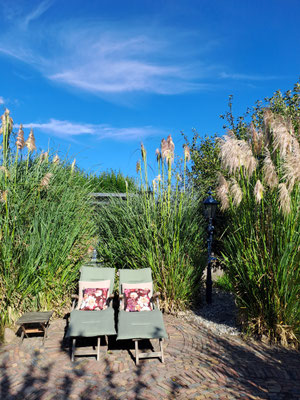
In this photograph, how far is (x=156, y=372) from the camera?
4.21 m

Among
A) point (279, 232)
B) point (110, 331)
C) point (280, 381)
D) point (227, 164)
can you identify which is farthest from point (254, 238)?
→ point (110, 331)

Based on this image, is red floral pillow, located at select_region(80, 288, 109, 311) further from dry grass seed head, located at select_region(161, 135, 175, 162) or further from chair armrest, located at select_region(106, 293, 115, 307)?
dry grass seed head, located at select_region(161, 135, 175, 162)

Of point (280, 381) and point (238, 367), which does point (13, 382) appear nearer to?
point (238, 367)

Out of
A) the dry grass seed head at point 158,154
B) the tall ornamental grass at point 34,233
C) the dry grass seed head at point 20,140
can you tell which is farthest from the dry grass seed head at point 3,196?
the dry grass seed head at point 158,154

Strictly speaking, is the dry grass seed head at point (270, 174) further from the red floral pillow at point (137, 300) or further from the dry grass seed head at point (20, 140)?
the dry grass seed head at point (20, 140)

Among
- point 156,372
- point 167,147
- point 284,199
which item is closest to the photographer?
point 156,372

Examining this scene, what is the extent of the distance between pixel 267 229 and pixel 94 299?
294 centimetres

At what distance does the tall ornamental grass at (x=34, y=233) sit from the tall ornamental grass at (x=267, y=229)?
2.88 m

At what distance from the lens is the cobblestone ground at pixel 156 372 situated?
373 centimetres

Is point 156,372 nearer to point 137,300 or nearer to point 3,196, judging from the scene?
point 137,300

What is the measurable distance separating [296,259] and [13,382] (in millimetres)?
4027

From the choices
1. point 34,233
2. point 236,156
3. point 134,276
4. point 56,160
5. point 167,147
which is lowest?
point 134,276

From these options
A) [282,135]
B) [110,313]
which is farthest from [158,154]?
[110,313]

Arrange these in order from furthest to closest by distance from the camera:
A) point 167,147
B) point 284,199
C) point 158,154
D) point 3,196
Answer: point 158,154 < point 167,147 < point 3,196 < point 284,199
